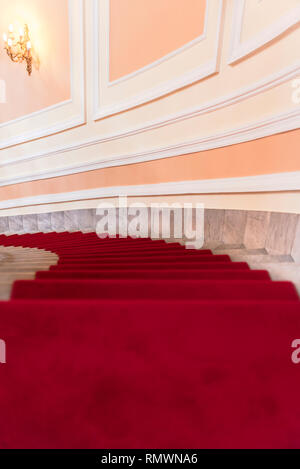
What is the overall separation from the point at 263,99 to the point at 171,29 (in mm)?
1266

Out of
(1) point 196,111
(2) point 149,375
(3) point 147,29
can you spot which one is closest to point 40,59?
(3) point 147,29

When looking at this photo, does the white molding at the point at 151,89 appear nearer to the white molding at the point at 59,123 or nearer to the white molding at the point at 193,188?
the white molding at the point at 59,123

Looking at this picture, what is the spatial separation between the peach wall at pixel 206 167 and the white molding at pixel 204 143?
0.04 m

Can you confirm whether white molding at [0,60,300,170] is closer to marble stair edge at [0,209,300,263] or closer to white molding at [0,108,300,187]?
white molding at [0,108,300,187]

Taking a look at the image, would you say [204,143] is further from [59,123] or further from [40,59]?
[40,59]

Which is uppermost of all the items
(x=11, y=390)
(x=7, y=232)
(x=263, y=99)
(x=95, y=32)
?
(x=95, y=32)

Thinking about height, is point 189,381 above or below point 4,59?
below

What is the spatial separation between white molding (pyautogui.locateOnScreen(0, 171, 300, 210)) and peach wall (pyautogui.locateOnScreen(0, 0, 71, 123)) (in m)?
1.35

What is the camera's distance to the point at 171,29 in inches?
88.1

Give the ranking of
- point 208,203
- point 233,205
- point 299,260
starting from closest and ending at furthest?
point 299,260, point 233,205, point 208,203

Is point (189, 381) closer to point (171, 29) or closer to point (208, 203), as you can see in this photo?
point (208, 203)

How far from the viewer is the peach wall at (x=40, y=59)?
3123 mm

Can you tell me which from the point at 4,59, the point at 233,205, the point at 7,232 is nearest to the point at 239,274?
the point at 233,205

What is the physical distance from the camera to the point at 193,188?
223 centimetres
